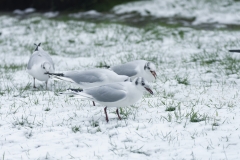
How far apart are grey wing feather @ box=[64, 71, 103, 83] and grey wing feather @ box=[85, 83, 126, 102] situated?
696 millimetres

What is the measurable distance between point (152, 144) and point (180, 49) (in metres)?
6.99

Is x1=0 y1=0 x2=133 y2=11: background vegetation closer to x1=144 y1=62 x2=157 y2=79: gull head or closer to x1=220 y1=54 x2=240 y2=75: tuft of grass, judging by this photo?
x1=220 y1=54 x2=240 y2=75: tuft of grass

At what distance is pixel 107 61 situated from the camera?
9906 mm

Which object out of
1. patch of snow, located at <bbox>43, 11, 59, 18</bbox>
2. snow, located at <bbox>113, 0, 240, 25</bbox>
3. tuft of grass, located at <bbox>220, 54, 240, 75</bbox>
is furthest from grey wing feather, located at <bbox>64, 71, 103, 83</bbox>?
patch of snow, located at <bbox>43, 11, 59, 18</bbox>

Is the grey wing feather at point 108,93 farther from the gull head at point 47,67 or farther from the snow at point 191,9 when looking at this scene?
the snow at point 191,9

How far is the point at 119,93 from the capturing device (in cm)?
500

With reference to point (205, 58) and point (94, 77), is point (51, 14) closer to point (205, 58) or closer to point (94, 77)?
point (205, 58)

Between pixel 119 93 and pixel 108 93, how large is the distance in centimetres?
18

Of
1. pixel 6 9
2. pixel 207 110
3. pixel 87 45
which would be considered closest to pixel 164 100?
pixel 207 110

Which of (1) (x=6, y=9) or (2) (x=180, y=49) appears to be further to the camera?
(1) (x=6, y=9)

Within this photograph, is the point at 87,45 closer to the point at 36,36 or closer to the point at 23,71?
the point at 36,36

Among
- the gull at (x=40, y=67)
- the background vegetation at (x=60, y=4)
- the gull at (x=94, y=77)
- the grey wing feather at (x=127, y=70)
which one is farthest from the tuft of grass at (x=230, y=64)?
the background vegetation at (x=60, y=4)

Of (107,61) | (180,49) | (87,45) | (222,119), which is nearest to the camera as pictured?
(222,119)

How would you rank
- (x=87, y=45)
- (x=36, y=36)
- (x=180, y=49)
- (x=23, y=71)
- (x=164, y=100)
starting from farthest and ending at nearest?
(x=36, y=36) < (x=87, y=45) < (x=180, y=49) < (x=23, y=71) < (x=164, y=100)
